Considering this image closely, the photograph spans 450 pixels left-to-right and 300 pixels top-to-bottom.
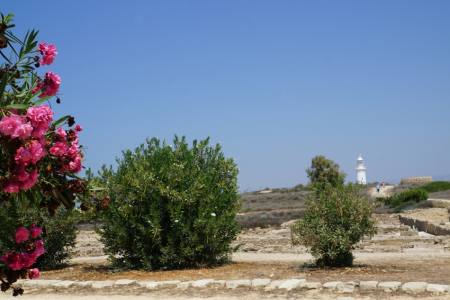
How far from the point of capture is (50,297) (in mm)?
8625

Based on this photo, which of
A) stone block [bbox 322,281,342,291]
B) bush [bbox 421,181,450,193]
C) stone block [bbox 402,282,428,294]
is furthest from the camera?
bush [bbox 421,181,450,193]

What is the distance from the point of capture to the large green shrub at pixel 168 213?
34.6ft

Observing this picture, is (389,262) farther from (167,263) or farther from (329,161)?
(329,161)

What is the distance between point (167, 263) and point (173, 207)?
139 cm

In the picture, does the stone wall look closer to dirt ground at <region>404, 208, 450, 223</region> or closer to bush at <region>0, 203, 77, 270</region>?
dirt ground at <region>404, 208, 450, 223</region>

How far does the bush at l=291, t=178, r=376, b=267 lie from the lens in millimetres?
9758

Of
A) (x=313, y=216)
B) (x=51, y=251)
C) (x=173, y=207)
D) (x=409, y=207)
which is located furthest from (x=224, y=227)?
(x=409, y=207)

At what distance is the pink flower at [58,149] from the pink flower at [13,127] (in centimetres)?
40

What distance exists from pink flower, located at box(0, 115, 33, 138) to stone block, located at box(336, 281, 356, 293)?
19.9 ft

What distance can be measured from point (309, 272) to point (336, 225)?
45.6 inches

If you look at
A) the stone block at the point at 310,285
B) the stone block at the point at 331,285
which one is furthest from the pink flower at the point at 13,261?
the stone block at the point at 331,285

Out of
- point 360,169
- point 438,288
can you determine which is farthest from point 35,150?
point 360,169

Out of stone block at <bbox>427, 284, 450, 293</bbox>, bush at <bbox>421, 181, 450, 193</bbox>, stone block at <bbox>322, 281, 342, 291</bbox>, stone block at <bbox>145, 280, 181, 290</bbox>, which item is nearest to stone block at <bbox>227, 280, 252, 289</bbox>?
stone block at <bbox>145, 280, 181, 290</bbox>

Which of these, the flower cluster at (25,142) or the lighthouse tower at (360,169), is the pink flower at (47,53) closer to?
the flower cluster at (25,142)
